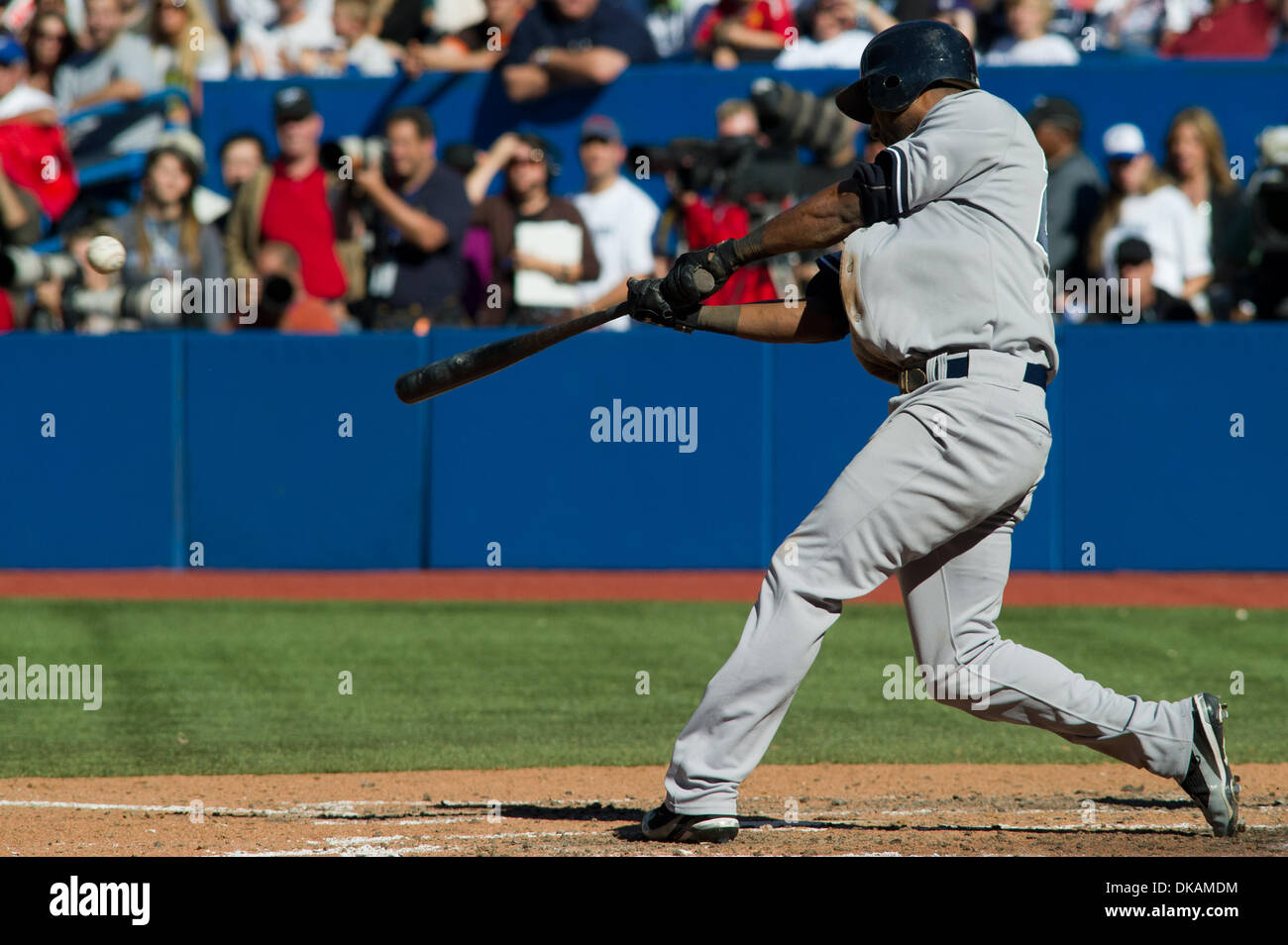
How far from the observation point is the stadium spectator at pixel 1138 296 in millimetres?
10273

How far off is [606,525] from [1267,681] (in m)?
4.30

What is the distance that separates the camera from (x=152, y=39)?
14008mm

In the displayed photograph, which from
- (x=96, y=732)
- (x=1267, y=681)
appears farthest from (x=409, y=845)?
(x=1267, y=681)

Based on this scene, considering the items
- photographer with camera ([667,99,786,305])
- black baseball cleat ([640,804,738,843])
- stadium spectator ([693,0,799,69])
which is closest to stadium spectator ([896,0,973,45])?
stadium spectator ([693,0,799,69])

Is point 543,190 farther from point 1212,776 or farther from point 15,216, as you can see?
point 1212,776

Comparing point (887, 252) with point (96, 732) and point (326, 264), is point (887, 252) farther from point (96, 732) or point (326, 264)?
point (326, 264)

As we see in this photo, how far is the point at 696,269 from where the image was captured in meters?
4.38

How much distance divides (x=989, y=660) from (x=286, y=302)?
735 centimetres

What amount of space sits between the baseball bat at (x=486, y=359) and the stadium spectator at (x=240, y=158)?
7.33m

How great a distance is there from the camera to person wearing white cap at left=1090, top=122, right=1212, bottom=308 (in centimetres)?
1048

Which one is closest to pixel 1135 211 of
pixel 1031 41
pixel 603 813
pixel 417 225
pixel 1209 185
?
pixel 1209 185

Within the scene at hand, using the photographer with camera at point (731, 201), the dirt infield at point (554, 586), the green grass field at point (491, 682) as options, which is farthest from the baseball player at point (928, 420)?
the photographer with camera at point (731, 201)

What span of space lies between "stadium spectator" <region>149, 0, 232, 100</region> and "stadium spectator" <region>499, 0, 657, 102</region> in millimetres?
2918
